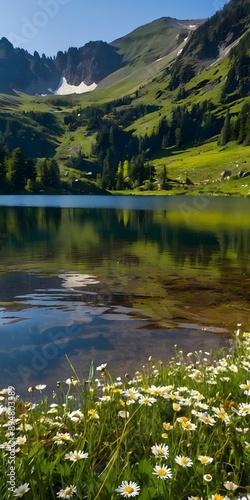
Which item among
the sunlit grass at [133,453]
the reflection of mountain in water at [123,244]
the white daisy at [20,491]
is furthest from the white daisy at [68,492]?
the reflection of mountain in water at [123,244]

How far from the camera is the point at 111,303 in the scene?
18.7 metres

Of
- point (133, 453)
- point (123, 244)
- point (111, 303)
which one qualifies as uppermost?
point (133, 453)

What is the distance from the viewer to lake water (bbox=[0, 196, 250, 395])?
12.0 m

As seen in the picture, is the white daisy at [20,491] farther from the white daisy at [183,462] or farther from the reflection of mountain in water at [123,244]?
the reflection of mountain in water at [123,244]

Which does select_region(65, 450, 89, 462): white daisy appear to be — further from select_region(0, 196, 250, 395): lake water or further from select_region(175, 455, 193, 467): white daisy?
select_region(0, 196, 250, 395): lake water

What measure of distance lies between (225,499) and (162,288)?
19312 mm

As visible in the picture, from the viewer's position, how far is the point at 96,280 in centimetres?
2395

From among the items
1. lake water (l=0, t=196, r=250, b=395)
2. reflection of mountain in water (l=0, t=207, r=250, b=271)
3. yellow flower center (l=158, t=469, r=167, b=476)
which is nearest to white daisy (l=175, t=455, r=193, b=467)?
yellow flower center (l=158, t=469, r=167, b=476)

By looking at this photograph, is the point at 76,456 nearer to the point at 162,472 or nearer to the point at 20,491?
the point at 20,491

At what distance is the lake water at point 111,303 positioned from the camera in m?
12.0

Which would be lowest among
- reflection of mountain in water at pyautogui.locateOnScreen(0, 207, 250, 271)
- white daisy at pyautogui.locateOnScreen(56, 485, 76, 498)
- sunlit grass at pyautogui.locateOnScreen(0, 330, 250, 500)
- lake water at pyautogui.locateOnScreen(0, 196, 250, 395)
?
lake water at pyautogui.locateOnScreen(0, 196, 250, 395)

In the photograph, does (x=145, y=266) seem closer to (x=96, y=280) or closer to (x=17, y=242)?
(x=96, y=280)

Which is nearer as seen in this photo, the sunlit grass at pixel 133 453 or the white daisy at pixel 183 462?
the sunlit grass at pixel 133 453

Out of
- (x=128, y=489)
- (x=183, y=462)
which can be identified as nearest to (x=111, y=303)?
(x=183, y=462)
